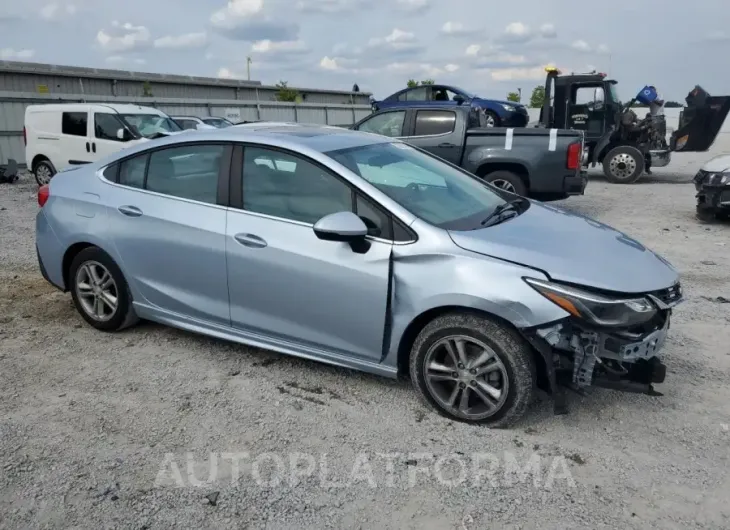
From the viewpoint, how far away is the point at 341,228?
336cm

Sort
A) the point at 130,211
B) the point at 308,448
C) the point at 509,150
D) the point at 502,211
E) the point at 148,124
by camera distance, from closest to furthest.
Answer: the point at 308,448 → the point at 502,211 → the point at 130,211 → the point at 509,150 → the point at 148,124

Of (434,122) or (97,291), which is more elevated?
(434,122)

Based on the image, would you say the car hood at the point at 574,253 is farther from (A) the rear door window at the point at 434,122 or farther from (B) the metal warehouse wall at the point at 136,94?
(B) the metal warehouse wall at the point at 136,94

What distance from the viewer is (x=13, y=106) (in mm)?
16656

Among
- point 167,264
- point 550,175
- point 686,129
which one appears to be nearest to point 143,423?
point 167,264

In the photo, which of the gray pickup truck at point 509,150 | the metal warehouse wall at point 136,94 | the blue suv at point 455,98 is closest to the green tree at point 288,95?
the metal warehouse wall at point 136,94

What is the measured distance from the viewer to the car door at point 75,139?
1285cm

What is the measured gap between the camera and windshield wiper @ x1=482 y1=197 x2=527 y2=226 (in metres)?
3.77

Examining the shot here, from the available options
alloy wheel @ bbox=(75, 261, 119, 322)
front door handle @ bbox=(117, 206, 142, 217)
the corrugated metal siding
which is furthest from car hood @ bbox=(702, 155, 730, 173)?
the corrugated metal siding

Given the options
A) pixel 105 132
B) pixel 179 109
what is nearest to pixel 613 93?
pixel 105 132

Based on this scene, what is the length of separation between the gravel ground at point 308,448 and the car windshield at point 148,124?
9.03m

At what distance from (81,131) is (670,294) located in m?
12.4

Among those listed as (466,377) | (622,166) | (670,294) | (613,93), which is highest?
(613,93)

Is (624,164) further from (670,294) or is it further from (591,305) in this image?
(591,305)
